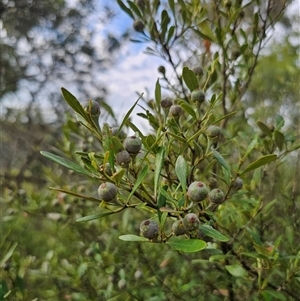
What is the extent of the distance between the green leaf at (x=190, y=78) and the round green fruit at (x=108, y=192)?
0.22m

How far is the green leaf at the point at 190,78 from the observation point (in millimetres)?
621

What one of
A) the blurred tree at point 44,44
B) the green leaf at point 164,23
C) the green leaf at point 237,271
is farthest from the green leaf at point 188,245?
the blurred tree at point 44,44

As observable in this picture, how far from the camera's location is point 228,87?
3.69 ft

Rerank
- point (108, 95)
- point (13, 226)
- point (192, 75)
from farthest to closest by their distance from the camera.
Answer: point (108, 95) → point (13, 226) → point (192, 75)

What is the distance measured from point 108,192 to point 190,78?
0.24 m

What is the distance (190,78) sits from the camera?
0.63 meters

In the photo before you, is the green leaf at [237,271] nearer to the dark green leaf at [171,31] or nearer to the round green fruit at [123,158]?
the round green fruit at [123,158]

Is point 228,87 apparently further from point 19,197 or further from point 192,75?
point 19,197

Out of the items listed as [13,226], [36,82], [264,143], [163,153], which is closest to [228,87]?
[264,143]

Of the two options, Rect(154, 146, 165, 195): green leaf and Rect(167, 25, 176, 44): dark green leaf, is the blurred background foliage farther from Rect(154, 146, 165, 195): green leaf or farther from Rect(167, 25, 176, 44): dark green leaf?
Rect(154, 146, 165, 195): green leaf

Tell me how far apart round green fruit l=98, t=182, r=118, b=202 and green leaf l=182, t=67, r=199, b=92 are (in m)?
0.22

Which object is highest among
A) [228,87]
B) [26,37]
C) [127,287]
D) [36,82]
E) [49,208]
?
[26,37]

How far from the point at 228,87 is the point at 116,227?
0.46m

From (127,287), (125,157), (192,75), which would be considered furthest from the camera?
(127,287)
